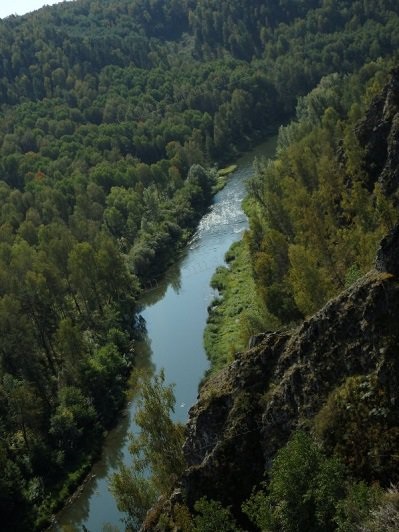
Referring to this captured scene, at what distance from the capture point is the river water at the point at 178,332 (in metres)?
64.8

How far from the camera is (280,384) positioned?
38.2 metres

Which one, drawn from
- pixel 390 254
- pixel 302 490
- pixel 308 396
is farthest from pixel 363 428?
pixel 390 254

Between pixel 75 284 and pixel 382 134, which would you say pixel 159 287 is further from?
pixel 382 134

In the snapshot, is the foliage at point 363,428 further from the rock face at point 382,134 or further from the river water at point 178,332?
the rock face at point 382,134

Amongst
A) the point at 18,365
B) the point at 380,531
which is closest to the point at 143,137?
the point at 18,365

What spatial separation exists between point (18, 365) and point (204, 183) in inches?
3103

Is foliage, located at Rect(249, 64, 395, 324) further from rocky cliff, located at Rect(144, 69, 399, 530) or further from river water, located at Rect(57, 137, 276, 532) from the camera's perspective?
rocky cliff, located at Rect(144, 69, 399, 530)

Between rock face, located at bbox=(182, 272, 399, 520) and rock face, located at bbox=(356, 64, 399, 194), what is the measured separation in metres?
47.7

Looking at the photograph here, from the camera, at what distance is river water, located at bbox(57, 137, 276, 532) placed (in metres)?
64.8

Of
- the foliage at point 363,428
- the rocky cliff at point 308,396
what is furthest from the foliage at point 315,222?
the foliage at point 363,428

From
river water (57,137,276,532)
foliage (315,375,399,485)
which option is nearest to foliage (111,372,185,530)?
river water (57,137,276,532)

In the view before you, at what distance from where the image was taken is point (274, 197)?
318ft

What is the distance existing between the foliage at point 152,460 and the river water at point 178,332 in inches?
199

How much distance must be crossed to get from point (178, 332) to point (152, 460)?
43.3 m
